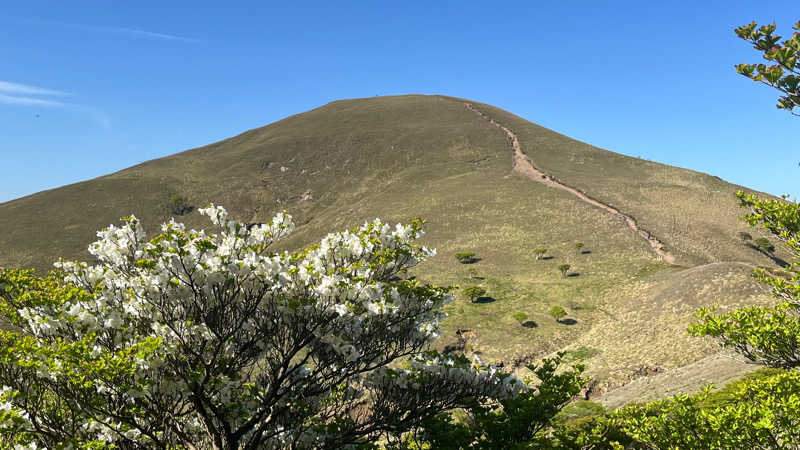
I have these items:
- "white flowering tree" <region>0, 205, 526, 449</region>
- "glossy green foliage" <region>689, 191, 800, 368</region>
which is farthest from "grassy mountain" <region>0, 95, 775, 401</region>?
"white flowering tree" <region>0, 205, 526, 449</region>

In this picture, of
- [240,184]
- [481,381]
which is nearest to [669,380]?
[481,381]

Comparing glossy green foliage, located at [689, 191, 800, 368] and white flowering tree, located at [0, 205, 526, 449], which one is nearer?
white flowering tree, located at [0, 205, 526, 449]

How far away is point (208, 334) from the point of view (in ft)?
27.3

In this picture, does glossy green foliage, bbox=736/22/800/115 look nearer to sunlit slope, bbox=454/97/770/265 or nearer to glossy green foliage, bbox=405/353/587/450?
glossy green foliage, bbox=405/353/587/450

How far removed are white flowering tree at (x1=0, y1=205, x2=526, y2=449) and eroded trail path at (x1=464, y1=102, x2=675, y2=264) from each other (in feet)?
151

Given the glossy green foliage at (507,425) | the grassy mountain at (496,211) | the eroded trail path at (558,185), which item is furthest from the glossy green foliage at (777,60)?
the eroded trail path at (558,185)

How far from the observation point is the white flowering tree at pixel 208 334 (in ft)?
24.4

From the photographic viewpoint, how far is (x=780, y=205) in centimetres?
1174

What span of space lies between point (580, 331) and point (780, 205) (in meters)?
22.4

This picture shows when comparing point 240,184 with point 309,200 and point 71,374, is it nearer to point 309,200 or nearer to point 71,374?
point 309,200

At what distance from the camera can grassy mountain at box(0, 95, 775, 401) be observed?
31.1 m

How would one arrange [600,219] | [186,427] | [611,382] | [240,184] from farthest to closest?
1. [240,184]
2. [600,219]
3. [611,382]
4. [186,427]

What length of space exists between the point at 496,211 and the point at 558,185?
18.0 m

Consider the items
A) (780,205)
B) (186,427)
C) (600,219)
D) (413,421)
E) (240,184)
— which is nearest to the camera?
(186,427)
